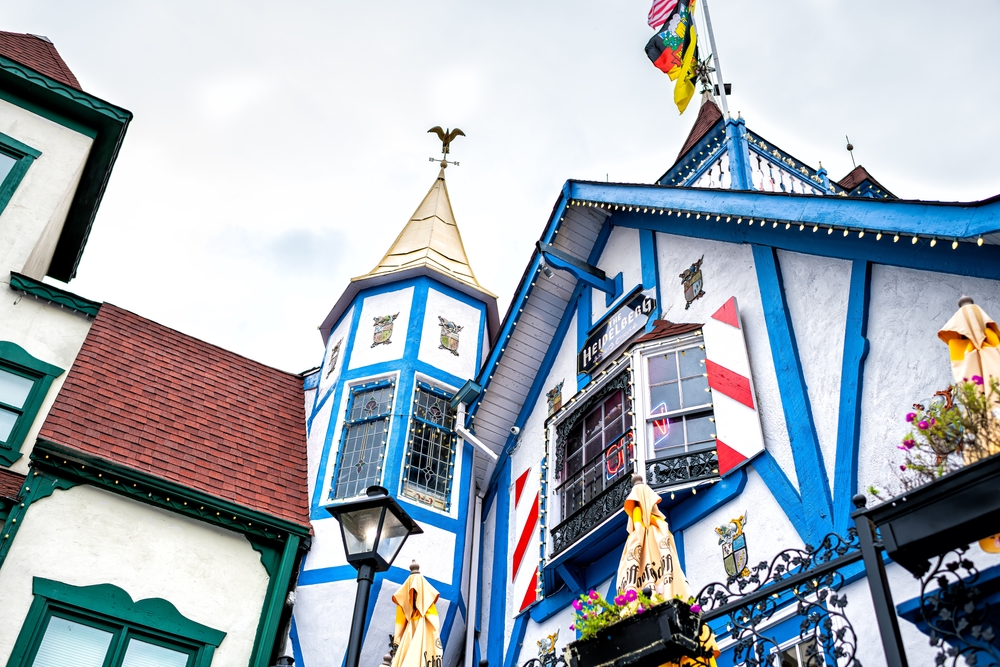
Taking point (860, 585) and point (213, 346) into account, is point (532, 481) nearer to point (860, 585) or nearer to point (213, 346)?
point (860, 585)

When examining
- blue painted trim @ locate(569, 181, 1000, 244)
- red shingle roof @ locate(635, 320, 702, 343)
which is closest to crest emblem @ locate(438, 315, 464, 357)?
blue painted trim @ locate(569, 181, 1000, 244)

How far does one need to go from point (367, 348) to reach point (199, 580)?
191 inches

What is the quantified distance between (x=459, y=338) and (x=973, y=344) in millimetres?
10110

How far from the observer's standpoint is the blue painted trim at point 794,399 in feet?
24.2

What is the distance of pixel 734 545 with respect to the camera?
8.06 m

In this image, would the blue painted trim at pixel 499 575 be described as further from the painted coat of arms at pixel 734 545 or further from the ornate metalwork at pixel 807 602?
the ornate metalwork at pixel 807 602

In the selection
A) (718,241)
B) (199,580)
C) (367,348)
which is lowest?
(199,580)

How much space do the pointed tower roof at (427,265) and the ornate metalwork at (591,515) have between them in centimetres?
625

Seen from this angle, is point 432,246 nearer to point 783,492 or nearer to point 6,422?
point 6,422

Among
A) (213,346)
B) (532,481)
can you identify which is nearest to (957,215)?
(532,481)

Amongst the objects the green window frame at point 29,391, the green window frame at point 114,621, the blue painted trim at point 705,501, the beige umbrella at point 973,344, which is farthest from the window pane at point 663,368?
the green window frame at point 29,391

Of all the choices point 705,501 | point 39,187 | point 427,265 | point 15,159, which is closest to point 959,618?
point 705,501

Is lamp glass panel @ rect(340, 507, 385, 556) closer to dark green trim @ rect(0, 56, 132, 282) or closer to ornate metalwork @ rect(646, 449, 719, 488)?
ornate metalwork @ rect(646, 449, 719, 488)

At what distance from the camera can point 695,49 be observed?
1429 centimetres
